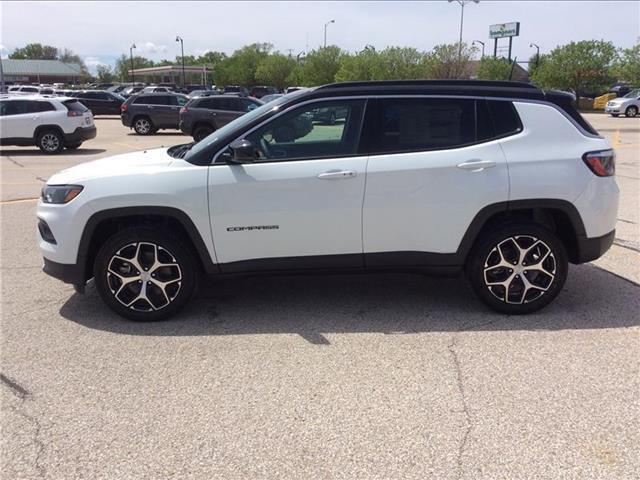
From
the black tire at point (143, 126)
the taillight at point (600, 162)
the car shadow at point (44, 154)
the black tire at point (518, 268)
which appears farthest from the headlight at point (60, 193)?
the black tire at point (143, 126)

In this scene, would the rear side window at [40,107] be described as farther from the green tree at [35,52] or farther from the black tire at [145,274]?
the green tree at [35,52]

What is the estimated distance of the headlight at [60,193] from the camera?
417 centimetres

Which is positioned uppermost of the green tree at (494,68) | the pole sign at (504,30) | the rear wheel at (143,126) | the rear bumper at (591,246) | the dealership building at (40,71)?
the pole sign at (504,30)

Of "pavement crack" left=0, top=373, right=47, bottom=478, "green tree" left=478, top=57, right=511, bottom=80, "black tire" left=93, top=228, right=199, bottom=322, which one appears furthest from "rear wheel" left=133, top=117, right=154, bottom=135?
"green tree" left=478, top=57, right=511, bottom=80

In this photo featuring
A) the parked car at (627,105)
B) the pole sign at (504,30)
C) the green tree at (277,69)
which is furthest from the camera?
the green tree at (277,69)

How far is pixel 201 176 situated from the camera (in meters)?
4.10

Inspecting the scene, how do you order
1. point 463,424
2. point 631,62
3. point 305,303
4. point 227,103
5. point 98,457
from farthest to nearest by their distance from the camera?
point 631,62 → point 227,103 → point 305,303 → point 463,424 → point 98,457

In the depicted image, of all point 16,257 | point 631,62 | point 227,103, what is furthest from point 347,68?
point 16,257

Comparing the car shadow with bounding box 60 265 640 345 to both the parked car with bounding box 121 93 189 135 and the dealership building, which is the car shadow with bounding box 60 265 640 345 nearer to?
the parked car with bounding box 121 93 189 135

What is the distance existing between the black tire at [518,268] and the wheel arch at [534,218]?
0.30ft

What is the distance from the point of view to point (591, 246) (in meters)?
4.36

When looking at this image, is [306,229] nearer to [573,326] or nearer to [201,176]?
[201,176]

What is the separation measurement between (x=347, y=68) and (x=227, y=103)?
1541 inches

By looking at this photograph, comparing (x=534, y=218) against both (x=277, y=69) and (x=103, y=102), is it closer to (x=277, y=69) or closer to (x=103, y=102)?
(x=103, y=102)
